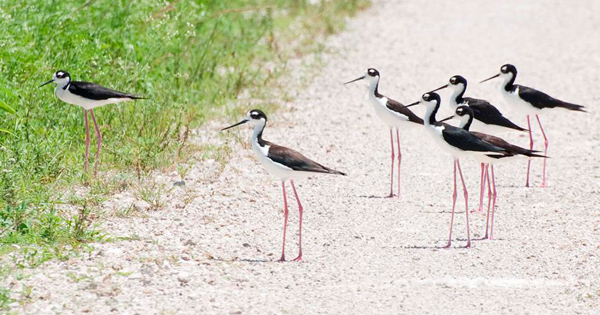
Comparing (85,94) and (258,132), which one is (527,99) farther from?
(85,94)

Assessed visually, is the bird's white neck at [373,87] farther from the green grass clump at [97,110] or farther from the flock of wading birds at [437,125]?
the green grass clump at [97,110]

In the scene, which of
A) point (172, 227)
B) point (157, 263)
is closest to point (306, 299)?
point (157, 263)

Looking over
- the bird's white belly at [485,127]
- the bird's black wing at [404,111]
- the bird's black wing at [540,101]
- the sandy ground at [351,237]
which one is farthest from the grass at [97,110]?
the bird's black wing at [540,101]

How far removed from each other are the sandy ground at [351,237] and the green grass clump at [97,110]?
34cm

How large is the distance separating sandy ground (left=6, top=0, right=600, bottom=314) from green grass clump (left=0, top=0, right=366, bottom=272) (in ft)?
1.11

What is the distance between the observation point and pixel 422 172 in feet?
29.3

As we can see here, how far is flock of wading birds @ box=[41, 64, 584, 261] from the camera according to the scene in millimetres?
6316

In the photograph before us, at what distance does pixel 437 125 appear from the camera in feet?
23.5

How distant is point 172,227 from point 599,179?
417 centimetres

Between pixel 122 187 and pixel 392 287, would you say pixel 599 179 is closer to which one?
pixel 392 287

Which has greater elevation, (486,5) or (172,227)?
(486,5)

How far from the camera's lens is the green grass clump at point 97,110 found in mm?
6523

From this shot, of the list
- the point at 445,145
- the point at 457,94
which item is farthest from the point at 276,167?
the point at 457,94

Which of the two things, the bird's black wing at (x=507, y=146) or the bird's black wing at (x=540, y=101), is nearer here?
the bird's black wing at (x=507, y=146)
